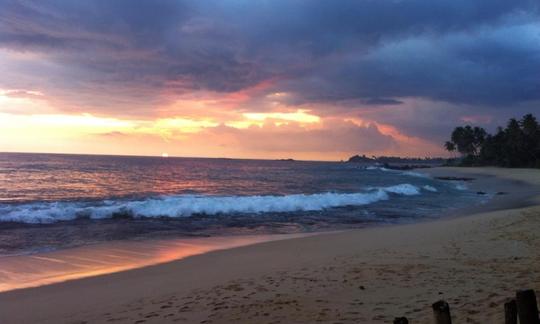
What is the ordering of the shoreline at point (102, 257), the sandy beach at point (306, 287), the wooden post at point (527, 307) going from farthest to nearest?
the shoreline at point (102, 257) < the sandy beach at point (306, 287) < the wooden post at point (527, 307)

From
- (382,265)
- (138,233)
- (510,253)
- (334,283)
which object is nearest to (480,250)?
(510,253)

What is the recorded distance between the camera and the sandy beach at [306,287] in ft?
22.1

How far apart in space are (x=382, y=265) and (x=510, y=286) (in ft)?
9.98

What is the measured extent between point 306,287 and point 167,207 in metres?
18.3

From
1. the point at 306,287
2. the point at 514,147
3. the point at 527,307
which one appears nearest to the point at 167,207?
the point at 306,287

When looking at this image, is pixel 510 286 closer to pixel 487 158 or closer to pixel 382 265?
pixel 382 265

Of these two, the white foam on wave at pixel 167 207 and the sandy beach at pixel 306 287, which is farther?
the white foam on wave at pixel 167 207

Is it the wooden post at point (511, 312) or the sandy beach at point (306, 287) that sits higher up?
the wooden post at point (511, 312)

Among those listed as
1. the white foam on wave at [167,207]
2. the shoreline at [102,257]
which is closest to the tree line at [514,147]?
the white foam on wave at [167,207]

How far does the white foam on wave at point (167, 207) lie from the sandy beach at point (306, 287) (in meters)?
12.1

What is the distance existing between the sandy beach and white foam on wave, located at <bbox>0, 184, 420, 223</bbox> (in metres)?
12.1

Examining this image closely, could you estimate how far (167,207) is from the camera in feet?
83.7

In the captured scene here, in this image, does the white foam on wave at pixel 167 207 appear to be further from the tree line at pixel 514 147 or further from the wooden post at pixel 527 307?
the tree line at pixel 514 147

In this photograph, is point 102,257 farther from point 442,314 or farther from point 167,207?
point 167,207
